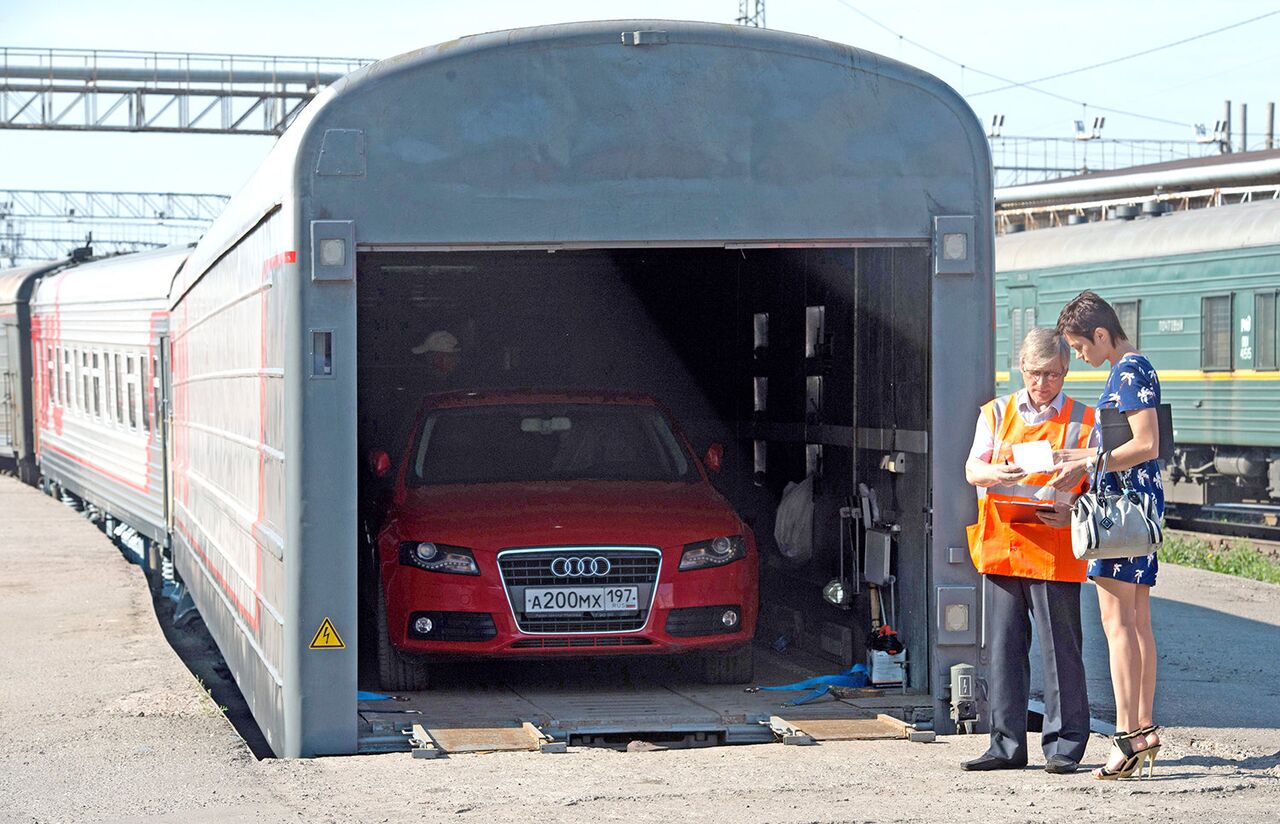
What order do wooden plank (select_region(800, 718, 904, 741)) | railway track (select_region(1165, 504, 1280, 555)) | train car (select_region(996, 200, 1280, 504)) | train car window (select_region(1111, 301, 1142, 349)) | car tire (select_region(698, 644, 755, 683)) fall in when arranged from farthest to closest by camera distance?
train car window (select_region(1111, 301, 1142, 349)) → railway track (select_region(1165, 504, 1280, 555)) → train car (select_region(996, 200, 1280, 504)) → car tire (select_region(698, 644, 755, 683)) → wooden plank (select_region(800, 718, 904, 741))

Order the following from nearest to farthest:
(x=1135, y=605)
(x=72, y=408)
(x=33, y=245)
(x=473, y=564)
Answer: (x=1135, y=605) < (x=473, y=564) < (x=72, y=408) < (x=33, y=245)

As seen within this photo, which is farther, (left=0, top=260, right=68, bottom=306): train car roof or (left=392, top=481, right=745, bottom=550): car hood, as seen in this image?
(left=0, top=260, right=68, bottom=306): train car roof

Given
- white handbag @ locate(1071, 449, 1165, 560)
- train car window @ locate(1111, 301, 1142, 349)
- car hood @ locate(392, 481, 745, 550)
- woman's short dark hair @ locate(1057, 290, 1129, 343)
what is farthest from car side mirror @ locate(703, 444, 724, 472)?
train car window @ locate(1111, 301, 1142, 349)

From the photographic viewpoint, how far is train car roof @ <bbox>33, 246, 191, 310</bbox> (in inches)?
716

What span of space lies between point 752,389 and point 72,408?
48.8ft

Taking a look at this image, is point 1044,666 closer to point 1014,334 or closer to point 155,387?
point 155,387

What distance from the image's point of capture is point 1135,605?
7738 mm

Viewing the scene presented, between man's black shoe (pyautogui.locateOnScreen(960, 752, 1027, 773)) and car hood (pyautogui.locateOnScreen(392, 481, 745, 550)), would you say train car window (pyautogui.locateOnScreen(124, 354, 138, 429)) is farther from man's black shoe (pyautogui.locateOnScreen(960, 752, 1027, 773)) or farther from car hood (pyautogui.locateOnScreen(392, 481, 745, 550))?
man's black shoe (pyautogui.locateOnScreen(960, 752, 1027, 773))

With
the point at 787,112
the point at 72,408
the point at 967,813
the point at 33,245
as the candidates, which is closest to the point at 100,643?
the point at 787,112

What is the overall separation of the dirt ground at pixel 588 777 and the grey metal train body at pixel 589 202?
21.0 inches

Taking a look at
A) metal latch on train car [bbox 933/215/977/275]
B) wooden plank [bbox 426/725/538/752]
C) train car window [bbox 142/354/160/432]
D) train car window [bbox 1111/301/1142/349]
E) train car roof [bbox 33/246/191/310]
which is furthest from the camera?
train car window [bbox 1111/301/1142/349]

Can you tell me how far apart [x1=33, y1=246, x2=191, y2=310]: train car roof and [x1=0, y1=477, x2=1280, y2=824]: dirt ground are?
7.78m

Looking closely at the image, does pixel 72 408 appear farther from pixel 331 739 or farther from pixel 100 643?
pixel 331 739

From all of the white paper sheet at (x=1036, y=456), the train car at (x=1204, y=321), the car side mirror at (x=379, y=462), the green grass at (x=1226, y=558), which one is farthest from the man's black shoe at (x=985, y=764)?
the train car at (x=1204, y=321)
